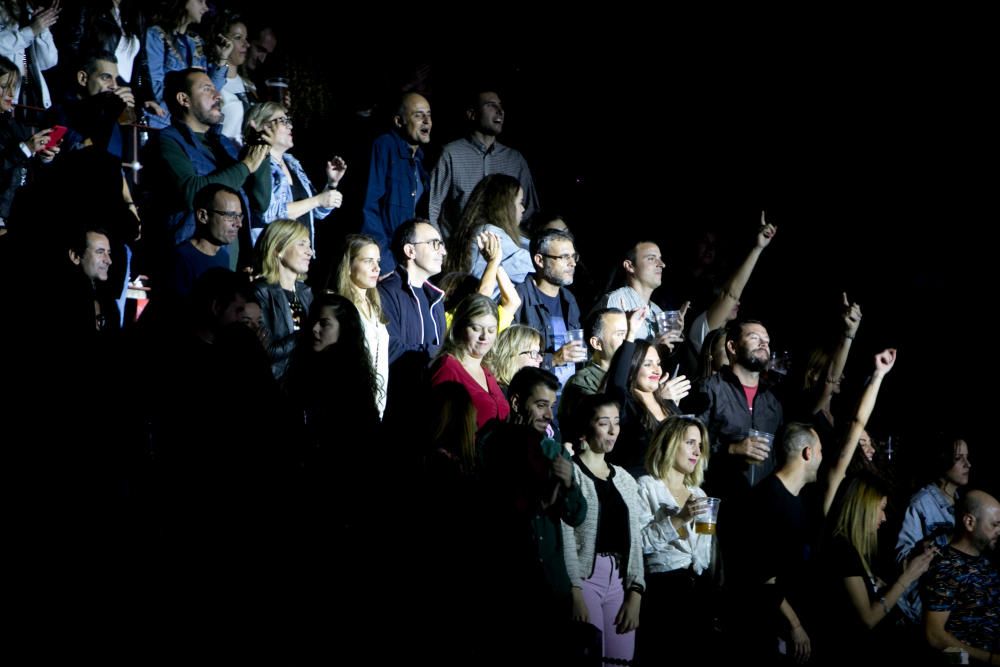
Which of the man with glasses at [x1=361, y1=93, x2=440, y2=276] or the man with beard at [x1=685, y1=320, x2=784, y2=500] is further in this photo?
the man with glasses at [x1=361, y1=93, x2=440, y2=276]

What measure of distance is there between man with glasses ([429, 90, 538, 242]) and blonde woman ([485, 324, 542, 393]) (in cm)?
162

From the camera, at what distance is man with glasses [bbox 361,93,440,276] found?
766 centimetres

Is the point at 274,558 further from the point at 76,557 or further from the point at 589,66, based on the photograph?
the point at 589,66

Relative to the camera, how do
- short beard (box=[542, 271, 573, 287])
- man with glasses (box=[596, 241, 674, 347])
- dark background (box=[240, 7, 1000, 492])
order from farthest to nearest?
→ dark background (box=[240, 7, 1000, 492]), man with glasses (box=[596, 241, 674, 347]), short beard (box=[542, 271, 573, 287])

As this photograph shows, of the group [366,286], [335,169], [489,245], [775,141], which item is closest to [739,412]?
Result: [489,245]

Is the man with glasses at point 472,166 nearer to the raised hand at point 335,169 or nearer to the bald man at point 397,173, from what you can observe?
the bald man at point 397,173

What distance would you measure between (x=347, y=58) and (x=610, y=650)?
6.36 meters

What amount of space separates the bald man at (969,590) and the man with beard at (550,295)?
238cm

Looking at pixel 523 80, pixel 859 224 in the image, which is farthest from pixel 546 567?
pixel 523 80

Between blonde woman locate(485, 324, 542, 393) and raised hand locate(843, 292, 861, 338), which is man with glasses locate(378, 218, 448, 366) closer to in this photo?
blonde woman locate(485, 324, 542, 393)

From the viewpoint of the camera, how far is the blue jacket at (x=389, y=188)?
7.65 meters

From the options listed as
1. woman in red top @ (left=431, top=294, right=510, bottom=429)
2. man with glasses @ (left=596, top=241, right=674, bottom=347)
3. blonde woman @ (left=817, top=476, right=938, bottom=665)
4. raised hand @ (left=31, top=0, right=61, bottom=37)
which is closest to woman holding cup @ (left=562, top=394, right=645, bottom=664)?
woman in red top @ (left=431, top=294, right=510, bottom=429)

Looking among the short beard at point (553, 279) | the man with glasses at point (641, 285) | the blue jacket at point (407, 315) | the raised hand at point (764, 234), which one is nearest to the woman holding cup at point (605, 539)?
the blue jacket at point (407, 315)

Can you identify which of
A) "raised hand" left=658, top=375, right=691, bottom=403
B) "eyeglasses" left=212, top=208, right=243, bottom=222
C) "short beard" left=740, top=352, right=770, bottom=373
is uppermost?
"eyeglasses" left=212, top=208, right=243, bottom=222
